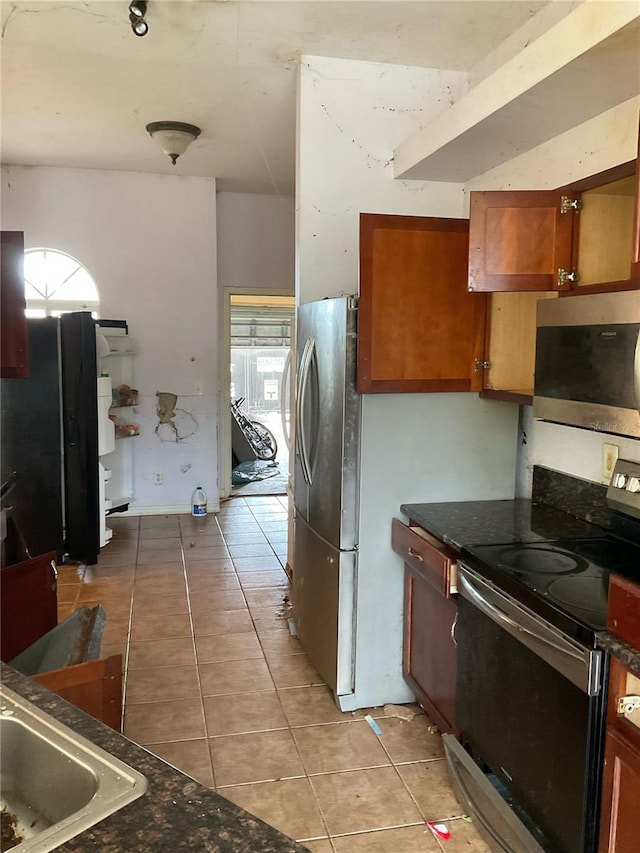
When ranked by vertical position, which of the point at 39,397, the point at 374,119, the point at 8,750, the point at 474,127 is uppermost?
the point at 374,119

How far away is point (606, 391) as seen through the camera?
1.72m

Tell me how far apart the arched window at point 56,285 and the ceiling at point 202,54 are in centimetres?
107

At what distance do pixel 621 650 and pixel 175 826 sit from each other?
99 cm

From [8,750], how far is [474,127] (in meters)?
2.28

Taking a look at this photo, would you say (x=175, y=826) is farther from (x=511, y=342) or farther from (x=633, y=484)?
(x=511, y=342)

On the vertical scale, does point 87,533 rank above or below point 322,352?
below

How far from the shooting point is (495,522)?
241 cm

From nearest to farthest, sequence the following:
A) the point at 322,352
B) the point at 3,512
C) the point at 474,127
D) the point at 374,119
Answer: the point at 474,127
the point at 3,512
the point at 322,352
the point at 374,119

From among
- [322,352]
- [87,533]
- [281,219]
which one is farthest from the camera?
[281,219]

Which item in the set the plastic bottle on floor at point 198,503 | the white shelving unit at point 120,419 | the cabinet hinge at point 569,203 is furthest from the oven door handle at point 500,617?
the plastic bottle on floor at point 198,503

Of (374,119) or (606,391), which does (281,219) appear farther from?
(606,391)

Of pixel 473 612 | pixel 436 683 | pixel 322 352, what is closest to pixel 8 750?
pixel 473 612

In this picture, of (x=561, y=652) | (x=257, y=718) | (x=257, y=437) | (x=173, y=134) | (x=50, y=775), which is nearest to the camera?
(x=50, y=775)

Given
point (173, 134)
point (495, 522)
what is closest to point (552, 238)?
point (495, 522)
